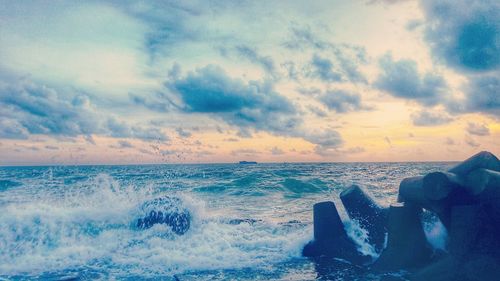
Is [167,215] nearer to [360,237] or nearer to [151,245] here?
[151,245]

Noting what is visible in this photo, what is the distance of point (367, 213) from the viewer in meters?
7.59

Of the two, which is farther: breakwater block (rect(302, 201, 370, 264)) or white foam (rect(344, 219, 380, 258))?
breakwater block (rect(302, 201, 370, 264))

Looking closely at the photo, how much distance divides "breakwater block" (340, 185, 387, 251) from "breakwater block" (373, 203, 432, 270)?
0.66 metres

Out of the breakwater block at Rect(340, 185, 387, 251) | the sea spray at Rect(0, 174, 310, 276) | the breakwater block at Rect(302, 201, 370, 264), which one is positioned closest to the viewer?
the sea spray at Rect(0, 174, 310, 276)

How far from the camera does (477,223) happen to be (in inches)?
205

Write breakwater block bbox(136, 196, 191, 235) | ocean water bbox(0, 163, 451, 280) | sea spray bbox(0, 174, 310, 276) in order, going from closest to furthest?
ocean water bbox(0, 163, 451, 280) < sea spray bbox(0, 174, 310, 276) < breakwater block bbox(136, 196, 191, 235)

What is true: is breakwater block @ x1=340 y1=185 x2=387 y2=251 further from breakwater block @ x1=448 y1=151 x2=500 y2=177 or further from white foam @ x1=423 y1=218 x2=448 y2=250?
breakwater block @ x1=448 y1=151 x2=500 y2=177

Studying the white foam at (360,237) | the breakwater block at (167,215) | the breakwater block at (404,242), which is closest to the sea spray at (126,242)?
the breakwater block at (167,215)

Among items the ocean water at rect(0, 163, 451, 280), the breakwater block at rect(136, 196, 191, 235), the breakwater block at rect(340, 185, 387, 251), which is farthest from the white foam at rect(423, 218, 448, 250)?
the breakwater block at rect(136, 196, 191, 235)

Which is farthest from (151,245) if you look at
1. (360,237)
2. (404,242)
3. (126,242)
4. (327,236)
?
(404,242)

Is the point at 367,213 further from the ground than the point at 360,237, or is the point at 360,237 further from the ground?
the point at 367,213

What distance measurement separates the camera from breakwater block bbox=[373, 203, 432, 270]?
6469 millimetres

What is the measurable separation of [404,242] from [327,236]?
5.10ft

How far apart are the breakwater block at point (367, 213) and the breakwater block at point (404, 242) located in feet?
2.15
